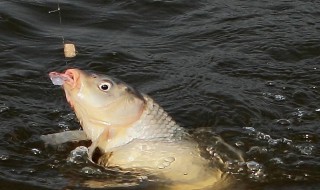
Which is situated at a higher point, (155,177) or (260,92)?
(260,92)

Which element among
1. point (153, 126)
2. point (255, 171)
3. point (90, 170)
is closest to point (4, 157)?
point (90, 170)

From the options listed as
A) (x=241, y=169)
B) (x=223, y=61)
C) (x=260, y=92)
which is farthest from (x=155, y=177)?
(x=223, y=61)

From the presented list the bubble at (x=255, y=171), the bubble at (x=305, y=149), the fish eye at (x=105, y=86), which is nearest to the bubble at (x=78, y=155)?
the fish eye at (x=105, y=86)

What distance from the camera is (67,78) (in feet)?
18.6

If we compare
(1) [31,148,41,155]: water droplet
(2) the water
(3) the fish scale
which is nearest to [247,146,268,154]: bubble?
(2) the water

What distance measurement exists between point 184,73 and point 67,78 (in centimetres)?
203

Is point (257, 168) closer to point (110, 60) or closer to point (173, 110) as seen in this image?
point (173, 110)

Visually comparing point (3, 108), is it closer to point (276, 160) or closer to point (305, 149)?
point (276, 160)

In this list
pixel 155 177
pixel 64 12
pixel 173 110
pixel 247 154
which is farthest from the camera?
pixel 64 12

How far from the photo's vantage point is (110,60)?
25.6 ft

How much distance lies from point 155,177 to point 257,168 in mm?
726

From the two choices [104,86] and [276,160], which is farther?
[276,160]

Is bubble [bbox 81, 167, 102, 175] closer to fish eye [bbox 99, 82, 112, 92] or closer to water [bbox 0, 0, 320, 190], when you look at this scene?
water [bbox 0, 0, 320, 190]

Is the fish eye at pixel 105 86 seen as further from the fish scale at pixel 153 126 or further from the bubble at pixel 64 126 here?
the bubble at pixel 64 126
